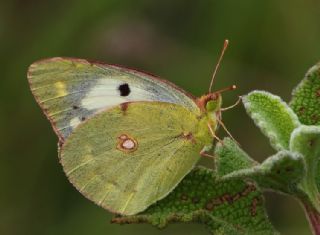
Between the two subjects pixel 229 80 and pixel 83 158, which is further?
pixel 229 80

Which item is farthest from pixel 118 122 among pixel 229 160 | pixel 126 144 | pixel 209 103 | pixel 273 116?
pixel 273 116

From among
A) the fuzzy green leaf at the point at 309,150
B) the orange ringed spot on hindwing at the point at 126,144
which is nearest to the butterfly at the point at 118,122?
the orange ringed spot on hindwing at the point at 126,144

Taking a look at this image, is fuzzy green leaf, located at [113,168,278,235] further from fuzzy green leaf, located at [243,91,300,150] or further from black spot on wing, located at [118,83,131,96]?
black spot on wing, located at [118,83,131,96]

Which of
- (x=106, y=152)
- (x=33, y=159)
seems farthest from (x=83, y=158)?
(x=33, y=159)

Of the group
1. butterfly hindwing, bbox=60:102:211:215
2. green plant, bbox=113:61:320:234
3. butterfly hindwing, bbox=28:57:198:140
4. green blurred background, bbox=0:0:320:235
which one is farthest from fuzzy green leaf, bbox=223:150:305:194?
green blurred background, bbox=0:0:320:235

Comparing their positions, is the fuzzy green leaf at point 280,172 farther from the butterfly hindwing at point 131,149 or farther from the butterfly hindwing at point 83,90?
the butterfly hindwing at point 83,90

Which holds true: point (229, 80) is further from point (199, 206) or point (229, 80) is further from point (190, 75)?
point (199, 206)

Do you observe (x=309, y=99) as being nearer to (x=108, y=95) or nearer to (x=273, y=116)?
(x=273, y=116)
